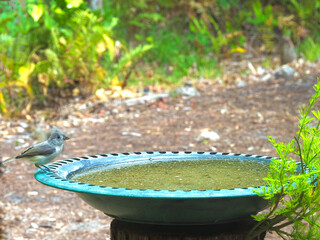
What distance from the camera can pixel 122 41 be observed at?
8914mm

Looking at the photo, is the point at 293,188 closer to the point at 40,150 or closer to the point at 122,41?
the point at 40,150

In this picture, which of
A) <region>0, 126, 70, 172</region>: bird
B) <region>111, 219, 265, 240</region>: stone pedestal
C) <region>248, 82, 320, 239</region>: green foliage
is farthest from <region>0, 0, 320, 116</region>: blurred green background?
<region>248, 82, 320, 239</region>: green foliage

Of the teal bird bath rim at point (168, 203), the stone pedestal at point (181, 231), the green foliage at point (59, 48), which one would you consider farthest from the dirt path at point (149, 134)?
the teal bird bath rim at point (168, 203)

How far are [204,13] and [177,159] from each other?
7.97 metres

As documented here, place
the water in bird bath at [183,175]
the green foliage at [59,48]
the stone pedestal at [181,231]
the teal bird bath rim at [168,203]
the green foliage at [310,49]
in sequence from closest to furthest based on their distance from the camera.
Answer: the teal bird bath rim at [168,203] → the stone pedestal at [181,231] → the water in bird bath at [183,175] → the green foliage at [59,48] → the green foliage at [310,49]

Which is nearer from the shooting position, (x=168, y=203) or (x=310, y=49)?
(x=168, y=203)

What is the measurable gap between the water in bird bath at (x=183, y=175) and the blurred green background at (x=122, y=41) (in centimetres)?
284

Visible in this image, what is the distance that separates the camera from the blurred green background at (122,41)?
6.23m

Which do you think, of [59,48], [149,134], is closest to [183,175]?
[149,134]

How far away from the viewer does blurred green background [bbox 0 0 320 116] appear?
6227 millimetres

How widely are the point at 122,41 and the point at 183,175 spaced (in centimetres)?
722

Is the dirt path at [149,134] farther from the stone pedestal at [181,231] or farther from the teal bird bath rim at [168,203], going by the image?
the teal bird bath rim at [168,203]

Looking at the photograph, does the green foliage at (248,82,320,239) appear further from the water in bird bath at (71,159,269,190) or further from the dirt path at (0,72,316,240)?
the dirt path at (0,72,316,240)

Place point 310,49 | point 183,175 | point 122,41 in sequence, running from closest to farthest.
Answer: point 183,175 < point 310,49 < point 122,41
